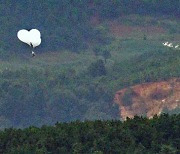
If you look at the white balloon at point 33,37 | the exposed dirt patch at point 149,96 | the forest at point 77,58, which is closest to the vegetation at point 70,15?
the forest at point 77,58

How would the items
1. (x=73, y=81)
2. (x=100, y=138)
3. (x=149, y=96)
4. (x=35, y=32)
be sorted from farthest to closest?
(x=73, y=81) < (x=149, y=96) < (x=35, y=32) < (x=100, y=138)

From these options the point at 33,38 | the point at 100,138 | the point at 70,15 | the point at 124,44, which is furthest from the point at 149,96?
the point at 100,138

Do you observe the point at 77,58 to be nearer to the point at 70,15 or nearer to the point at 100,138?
the point at 70,15

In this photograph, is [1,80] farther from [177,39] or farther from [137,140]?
[137,140]

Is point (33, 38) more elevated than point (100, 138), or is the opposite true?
point (33, 38)

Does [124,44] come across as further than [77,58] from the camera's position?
Yes

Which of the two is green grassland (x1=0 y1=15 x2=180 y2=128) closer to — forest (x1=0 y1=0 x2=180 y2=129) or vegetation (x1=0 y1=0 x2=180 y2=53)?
forest (x1=0 y1=0 x2=180 y2=129)
